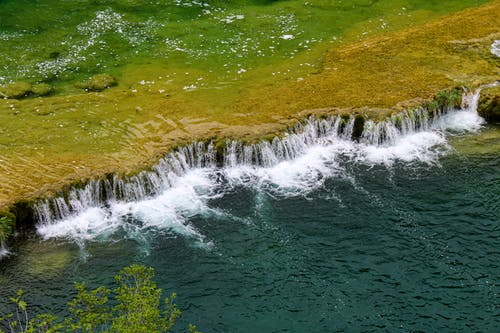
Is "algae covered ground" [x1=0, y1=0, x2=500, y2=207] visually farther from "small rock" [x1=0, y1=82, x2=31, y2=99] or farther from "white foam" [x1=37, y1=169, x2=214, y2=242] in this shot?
"white foam" [x1=37, y1=169, x2=214, y2=242]

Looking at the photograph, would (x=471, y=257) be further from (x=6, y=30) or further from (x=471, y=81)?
(x=6, y=30)

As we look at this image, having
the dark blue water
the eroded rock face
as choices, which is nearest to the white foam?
the dark blue water

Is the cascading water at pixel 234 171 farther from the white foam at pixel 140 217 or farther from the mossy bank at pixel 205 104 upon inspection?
the mossy bank at pixel 205 104

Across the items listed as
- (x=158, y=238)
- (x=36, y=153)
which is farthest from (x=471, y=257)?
(x=36, y=153)

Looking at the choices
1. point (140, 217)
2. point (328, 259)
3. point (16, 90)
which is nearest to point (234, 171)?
point (140, 217)

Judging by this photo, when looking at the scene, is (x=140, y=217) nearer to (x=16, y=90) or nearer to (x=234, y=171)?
(x=234, y=171)

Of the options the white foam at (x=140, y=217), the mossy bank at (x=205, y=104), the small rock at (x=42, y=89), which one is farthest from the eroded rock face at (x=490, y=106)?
the small rock at (x=42, y=89)

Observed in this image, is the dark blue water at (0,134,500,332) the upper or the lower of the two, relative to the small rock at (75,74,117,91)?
lower
